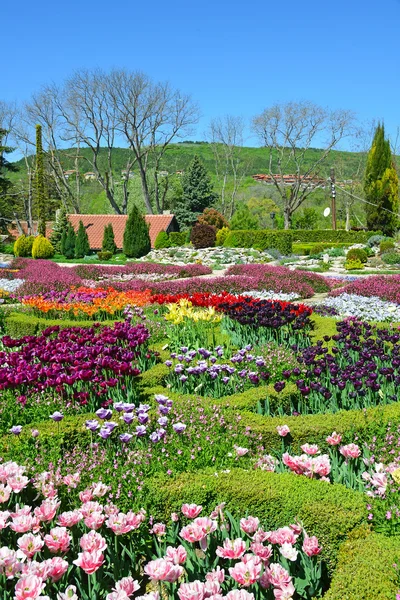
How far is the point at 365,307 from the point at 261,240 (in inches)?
830

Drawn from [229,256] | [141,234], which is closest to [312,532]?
[229,256]

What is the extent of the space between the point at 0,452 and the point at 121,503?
1148mm

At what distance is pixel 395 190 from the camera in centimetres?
3303

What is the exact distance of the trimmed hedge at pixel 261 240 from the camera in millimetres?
29531

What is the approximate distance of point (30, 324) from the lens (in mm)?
8898

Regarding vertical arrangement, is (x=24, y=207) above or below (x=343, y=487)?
above

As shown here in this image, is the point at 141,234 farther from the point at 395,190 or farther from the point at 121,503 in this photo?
the point at 121,503

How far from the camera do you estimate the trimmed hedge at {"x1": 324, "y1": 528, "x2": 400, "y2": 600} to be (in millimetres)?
2416

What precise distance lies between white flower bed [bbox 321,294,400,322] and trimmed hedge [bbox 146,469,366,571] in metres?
6.40

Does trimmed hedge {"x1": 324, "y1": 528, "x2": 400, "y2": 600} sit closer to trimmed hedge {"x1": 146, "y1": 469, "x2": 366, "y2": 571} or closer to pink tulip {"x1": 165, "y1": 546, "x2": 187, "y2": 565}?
trimmed hedge {"x1": 146, "y1": 469, "x2": 366, "y2": 571}

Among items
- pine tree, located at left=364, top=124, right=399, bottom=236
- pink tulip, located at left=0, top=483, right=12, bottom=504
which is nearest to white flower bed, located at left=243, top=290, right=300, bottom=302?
pink tulip, located at left=0, top=483, right=12, bottom=504

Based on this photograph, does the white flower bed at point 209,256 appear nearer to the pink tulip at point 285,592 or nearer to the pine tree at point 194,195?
the pine tree at point 194,195

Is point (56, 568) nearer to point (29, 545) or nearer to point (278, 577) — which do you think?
point (29, 545)

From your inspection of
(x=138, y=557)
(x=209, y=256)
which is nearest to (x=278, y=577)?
(x=138, y=557)
